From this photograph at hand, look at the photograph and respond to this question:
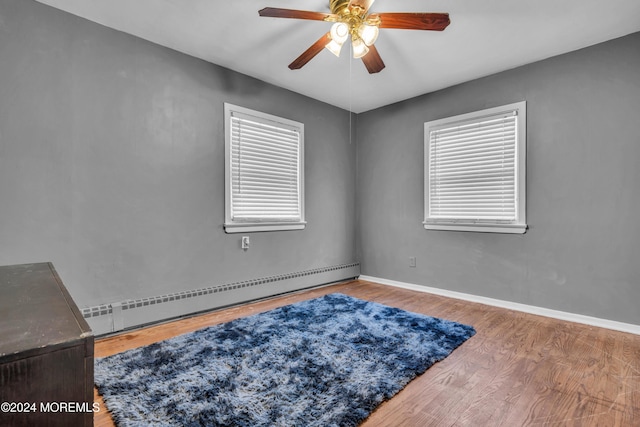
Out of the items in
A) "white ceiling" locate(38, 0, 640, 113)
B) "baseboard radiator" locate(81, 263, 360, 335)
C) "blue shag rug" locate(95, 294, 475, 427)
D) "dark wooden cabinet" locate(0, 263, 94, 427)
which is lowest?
"blue shag rug" locate(95, 294, 475, 427)

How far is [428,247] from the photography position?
12.8 feet

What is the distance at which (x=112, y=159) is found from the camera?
2.53 meters

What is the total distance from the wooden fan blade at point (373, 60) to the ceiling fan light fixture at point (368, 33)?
0.13 metres

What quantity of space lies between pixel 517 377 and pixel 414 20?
7.67 feet

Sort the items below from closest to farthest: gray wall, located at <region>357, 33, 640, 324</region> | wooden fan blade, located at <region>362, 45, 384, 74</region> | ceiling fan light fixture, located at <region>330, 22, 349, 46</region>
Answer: ceiling fan light fixture, located at <region>330, 22, 349, 46</region>, wooden fan blade, located at <region>362, 45, 384, 74</region>, gray wall, located at <region>357, 33, 640, 324</region>

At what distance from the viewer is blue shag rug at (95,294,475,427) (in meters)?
1.54

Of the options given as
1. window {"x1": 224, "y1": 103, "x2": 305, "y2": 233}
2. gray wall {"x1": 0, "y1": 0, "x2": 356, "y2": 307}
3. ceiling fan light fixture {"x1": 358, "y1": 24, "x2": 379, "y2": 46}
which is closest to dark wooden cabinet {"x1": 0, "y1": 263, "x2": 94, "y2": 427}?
gray wall {"x1": 0, "y1": 0, "x2": 356, "y2": 307}

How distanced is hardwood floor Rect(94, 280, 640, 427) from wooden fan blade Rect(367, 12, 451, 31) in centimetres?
222

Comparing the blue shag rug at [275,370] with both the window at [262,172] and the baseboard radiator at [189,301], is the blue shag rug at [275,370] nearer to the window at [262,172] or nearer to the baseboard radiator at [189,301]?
the baseboard radiator at [189,301]

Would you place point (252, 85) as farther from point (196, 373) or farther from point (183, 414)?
point (183, 414)

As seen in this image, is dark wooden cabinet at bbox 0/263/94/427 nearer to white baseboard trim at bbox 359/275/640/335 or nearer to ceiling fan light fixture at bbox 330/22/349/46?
ceiling fan light fixture at bbox 330/22/349/46

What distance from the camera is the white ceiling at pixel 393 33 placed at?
7.48 feet

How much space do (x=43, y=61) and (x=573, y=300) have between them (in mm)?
4824

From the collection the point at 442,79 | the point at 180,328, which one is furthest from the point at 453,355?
the point at 442,79
